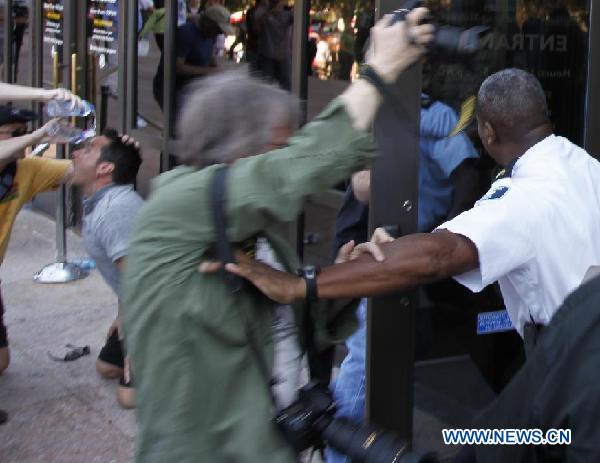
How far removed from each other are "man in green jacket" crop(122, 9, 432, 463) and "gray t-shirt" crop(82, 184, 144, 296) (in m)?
2.02

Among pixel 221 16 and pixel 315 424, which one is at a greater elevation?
pixel 221 16

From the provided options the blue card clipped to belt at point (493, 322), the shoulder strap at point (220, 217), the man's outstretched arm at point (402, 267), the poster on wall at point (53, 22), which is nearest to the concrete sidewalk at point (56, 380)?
the blue card clipped to belt at point (493, 322)

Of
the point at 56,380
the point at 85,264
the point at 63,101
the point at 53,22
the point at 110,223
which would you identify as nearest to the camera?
the point at 110,223

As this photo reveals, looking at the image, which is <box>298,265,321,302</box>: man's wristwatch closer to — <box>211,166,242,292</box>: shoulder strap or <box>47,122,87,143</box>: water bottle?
<box>211,166,242,292</box>: shoulder strap

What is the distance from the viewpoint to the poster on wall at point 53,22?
7.82 metres

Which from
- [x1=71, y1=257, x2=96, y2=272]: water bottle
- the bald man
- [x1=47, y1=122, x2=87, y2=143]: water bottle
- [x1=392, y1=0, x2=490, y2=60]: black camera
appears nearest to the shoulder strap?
the bald man

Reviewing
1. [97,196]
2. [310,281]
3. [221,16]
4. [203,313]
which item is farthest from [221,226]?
[221,16]

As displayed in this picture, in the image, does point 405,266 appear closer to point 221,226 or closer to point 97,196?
point 221,226

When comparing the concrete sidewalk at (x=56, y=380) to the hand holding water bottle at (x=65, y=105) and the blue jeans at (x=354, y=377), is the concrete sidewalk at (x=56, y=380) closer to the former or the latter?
the blue jeans at (x=354, y=377)

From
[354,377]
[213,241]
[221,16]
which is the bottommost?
[354,377]

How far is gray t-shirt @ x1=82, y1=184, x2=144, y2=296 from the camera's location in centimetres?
409

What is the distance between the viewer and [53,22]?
312 inches

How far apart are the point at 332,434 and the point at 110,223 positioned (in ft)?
7.59

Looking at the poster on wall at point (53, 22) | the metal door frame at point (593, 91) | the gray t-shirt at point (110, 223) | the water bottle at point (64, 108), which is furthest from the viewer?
the poster on wall at point (53, 22)
